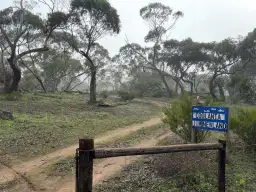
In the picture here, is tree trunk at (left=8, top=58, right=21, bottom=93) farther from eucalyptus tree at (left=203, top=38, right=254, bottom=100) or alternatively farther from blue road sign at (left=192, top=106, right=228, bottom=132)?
eucalyptus tree at (left=203, top=38, right=254, bottom=100)

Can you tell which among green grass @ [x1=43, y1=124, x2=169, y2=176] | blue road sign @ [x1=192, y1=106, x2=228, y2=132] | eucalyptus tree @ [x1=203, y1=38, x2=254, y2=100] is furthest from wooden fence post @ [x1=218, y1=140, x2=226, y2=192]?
eucalyptus tree @ [x1=203, y1=38, x2=254, y2=100]

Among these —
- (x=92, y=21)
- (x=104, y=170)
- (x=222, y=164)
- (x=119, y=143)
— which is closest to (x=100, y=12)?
(x=92, y=21)

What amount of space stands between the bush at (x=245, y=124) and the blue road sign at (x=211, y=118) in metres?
2.57

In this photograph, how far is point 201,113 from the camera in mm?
5566

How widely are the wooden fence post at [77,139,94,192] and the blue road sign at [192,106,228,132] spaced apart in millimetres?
3149

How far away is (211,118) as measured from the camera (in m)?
5.42

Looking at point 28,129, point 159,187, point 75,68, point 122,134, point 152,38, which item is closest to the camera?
point 159,187

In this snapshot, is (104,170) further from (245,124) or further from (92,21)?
(92,21)

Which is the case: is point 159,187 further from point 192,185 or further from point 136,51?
point 136,51

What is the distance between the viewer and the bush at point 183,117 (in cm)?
703


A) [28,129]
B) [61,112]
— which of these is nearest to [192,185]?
[28,129]

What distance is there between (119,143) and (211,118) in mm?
A: 3682

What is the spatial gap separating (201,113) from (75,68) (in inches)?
1386

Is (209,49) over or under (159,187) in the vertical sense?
over
